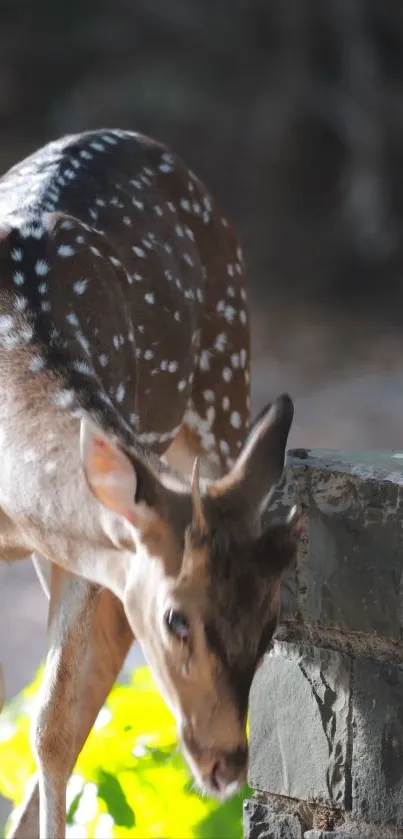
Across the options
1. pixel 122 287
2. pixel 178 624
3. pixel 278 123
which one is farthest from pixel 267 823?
pixel 278 123

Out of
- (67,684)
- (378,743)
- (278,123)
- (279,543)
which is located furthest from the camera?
(278,123)

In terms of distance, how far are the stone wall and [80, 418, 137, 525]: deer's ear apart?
21 centimetres

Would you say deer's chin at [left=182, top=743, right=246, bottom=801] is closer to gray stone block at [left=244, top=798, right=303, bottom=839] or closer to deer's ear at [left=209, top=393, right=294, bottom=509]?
gray stone block at [left=244, top=798, right=303, bottom=839]

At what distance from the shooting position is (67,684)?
89.1 inches

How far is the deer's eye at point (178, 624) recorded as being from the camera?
1.76 m

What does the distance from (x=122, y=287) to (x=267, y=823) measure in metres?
0.99

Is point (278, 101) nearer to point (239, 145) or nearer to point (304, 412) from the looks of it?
point (239, 145)

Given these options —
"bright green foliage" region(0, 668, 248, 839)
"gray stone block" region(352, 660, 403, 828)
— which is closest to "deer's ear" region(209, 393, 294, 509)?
"gray stone block" region(352, 660, 403, 828)

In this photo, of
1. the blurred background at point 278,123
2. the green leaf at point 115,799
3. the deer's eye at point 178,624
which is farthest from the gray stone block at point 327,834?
the blurred background at point 278,123

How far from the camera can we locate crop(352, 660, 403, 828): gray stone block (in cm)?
182

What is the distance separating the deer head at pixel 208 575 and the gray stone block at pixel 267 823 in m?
0.19

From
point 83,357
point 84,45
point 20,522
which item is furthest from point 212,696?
point 84,45

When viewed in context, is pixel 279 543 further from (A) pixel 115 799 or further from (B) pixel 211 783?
(A) pixel 115 799

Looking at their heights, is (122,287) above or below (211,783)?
above
